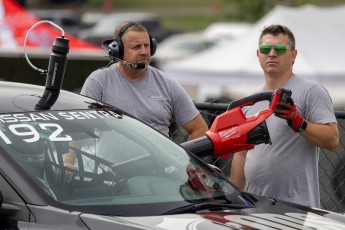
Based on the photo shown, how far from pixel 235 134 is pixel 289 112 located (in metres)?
A: 0.35

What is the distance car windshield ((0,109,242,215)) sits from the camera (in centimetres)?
459

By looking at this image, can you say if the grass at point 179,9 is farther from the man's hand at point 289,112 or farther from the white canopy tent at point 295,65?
the man's hand at point 289,112

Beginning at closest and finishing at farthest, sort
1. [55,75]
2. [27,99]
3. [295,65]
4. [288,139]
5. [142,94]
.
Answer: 1. [27,99]
2. [55,75]
3. [288,139]
4. [142,94]
5. [295,65]

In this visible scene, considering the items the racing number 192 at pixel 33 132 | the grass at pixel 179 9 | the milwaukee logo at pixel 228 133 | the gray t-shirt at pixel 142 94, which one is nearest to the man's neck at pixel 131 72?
the gray t-shirt at pixel 142 94

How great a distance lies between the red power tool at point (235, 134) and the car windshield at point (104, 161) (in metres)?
0.29

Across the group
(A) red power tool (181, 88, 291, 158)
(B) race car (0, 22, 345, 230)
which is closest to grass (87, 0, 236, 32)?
(A) red power tool (181, 88, 291, 158)

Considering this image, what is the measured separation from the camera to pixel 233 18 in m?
39.0

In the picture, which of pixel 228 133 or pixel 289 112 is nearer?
pixel 289 112

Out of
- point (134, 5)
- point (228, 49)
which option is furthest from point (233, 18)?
point (228, 49)

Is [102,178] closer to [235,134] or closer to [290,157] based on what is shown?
[235,134]

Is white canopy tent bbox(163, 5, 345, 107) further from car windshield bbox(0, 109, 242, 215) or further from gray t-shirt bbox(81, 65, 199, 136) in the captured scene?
car windshield bbox(0, 109, 242, 215)

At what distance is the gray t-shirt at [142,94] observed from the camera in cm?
611

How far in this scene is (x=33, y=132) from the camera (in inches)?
188

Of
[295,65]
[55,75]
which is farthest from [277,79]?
[295,65]
